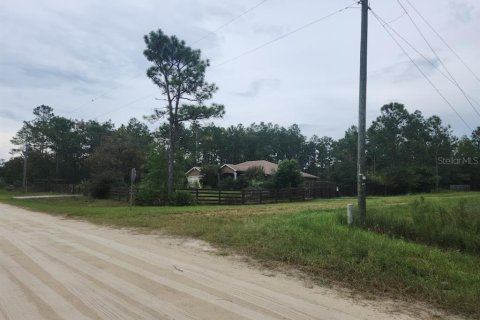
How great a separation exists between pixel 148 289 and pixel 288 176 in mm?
37418

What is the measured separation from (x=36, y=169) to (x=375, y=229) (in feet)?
246

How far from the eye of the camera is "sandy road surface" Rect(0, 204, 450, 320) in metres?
5.59

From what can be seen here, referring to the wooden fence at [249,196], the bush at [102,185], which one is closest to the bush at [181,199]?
the wooden fence at [249,196]

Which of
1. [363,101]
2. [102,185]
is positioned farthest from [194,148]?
[363,101]

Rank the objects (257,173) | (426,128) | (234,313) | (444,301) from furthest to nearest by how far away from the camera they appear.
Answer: (426,128)
(257,173)
(444,301)
(234,313)

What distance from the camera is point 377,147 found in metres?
81.5

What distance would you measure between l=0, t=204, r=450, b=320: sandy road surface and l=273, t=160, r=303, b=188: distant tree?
33.4 m

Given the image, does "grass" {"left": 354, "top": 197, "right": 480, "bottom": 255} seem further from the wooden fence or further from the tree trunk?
the tree trunk

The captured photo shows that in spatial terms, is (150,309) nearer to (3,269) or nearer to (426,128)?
(3,269)

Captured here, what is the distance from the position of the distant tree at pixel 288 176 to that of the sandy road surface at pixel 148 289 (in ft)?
110

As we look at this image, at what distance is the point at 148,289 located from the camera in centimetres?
665

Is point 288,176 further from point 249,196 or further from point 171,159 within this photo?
point 171,159

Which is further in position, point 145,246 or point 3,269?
point 145,246

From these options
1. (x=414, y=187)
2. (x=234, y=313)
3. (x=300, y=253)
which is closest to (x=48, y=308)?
(x=234, y=313)
